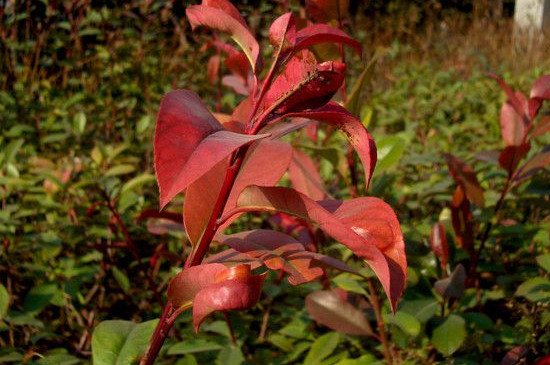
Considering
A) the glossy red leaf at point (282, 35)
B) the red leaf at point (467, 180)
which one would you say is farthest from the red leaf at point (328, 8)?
the glossy red leaf at point (282, 35)

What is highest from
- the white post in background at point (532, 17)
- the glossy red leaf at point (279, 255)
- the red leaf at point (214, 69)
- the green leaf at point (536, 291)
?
the glossy red leaf at point (279, 255)

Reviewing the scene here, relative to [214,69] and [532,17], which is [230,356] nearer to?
[214,69]

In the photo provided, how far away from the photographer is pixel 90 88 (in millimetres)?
3447

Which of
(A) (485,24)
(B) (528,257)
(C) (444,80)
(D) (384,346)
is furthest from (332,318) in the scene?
(A) (485,24)

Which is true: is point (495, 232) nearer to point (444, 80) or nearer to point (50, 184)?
point (50, 184)

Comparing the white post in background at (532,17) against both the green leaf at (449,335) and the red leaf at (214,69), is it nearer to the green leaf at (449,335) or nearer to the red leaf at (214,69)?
the red leaf at (214,69)

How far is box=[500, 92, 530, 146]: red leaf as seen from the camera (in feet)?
4.20

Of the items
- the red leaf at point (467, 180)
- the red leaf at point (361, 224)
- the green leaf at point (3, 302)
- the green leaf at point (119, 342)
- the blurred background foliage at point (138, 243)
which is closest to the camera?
the red leaf at point (361, 224)

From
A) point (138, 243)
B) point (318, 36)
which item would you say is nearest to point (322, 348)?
point (318, 36)

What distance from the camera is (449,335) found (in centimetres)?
111

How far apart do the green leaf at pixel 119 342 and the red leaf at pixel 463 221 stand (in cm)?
76

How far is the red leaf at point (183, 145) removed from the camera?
1.53 ft

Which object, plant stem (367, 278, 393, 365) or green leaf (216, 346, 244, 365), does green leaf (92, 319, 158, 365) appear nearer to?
green leaf (216, 346, 244, 365)

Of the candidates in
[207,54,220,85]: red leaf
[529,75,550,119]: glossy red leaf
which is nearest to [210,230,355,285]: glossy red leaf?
[529,75,550,119]: glossy red leaf
